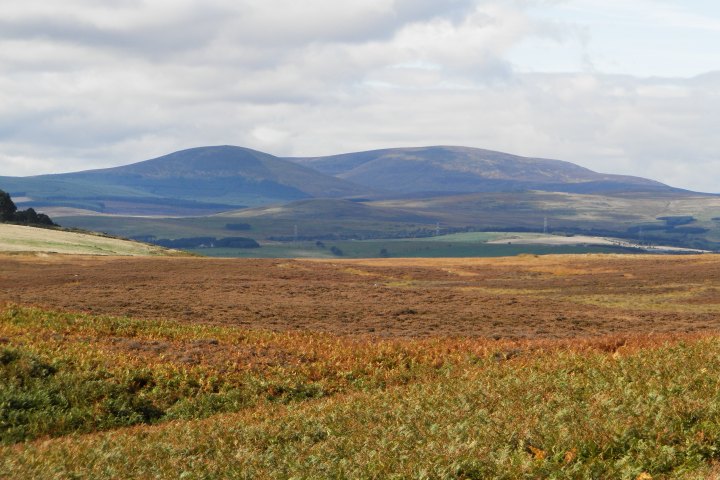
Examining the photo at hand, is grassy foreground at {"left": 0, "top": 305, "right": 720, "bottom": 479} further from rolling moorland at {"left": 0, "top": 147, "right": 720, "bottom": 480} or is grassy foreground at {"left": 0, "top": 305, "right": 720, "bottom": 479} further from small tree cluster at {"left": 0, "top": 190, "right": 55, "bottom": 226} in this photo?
small tree cluster at {"left": 0, "top": 190, "right": 55, "bottom": 226}

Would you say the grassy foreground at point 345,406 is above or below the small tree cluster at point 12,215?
below

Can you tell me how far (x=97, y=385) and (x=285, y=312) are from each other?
897 inches

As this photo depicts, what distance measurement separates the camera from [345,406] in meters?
19.2

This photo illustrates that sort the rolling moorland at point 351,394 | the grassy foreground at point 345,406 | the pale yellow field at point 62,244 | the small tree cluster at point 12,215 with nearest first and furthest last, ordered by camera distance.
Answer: the grassy foreground at point 345,406, the rolling moorland at point 351,394, the pale yellow field at point 62,244, the small tree cluster at point 12,215

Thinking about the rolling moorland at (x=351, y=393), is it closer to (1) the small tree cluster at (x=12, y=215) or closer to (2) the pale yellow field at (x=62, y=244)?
(2) the pale yellow field at (x=62, y=244)

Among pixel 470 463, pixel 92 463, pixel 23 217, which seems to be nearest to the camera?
pixel 470 463

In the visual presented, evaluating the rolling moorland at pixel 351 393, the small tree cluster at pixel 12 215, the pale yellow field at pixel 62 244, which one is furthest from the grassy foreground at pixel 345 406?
the small tree cluster at pixel 12 215

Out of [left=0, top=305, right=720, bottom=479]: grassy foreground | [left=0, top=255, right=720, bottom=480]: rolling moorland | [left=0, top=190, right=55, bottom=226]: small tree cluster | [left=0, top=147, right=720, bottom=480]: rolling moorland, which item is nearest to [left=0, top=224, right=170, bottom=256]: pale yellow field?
[left=0, top=190, right=55, bottom=226]: small tree cluster

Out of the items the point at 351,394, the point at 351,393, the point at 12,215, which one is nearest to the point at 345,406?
the point at 351,394

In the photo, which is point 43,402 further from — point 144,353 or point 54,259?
point 54,259

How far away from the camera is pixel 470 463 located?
12.9m

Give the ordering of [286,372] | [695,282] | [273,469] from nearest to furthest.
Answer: [273,469], [286,372], [695,282]

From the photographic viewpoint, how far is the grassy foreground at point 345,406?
13227 mm

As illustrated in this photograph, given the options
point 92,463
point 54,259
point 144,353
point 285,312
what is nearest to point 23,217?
point 54,259
